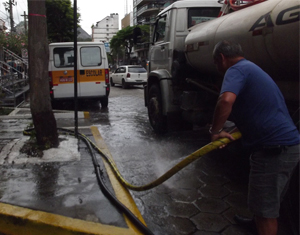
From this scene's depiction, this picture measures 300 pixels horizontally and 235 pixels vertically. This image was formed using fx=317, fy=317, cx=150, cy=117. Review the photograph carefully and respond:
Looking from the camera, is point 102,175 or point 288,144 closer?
point 288,144

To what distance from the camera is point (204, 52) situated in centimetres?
453

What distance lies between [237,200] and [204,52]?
2099 millimetres

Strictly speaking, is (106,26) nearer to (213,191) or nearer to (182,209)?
(213,191)

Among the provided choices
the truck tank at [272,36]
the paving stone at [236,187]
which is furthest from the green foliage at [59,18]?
the paving stone at [236,187]

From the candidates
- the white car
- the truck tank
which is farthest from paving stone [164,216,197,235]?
the white car

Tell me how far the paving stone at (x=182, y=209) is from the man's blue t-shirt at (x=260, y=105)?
126 cm

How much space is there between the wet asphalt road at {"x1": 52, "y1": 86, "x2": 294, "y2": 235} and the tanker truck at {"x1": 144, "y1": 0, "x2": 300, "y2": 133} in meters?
0.59

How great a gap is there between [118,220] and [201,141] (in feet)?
11.6

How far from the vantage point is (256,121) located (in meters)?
2.38

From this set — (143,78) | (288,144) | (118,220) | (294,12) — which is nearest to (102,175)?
(118,220)

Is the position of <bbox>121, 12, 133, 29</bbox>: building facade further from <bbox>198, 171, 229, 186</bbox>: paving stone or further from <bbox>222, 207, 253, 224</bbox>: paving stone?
<bbox>222, 207, 253, 224</bbox>: paving stone

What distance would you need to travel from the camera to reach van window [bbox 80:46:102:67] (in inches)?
402

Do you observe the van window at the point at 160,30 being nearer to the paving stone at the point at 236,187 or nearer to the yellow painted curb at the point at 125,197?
the yellow painted curb at the point at 125,197

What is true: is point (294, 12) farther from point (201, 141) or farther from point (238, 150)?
point (201, 141)
